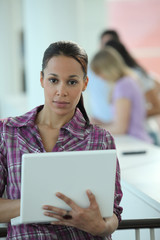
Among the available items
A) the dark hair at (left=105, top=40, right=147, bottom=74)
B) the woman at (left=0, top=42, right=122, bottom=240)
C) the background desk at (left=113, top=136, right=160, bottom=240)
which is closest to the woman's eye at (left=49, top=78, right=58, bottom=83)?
the woman at (left=0, top=42, right=122, bottom=240)

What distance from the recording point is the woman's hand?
115 centimetres

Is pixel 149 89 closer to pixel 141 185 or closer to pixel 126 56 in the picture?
pixel 126 56

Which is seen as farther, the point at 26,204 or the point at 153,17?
the point at 153,17

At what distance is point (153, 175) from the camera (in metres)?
2.10

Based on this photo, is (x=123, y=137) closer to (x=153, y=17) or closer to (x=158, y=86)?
(x=158, y=86)

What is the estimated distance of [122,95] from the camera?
3158 millimetres

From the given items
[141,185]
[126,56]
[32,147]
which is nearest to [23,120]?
[32,147]

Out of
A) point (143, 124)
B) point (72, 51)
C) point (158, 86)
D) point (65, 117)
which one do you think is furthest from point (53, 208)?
point (158, 86)

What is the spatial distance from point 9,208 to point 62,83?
42cm

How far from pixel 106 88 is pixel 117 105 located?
14.9 inches

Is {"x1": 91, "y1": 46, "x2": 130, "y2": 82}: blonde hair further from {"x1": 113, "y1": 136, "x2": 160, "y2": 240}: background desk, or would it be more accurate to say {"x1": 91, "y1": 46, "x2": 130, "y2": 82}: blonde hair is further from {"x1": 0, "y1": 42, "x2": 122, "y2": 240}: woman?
{"x1": 0, "y1": 42, "x2": 122, "y2": 240}: woman

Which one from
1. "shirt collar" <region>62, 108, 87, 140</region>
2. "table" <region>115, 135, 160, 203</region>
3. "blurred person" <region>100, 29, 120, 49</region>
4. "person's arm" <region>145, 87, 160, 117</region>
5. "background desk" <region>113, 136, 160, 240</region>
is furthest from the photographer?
"blurred person" <region>100, 29, 120, 49</region>

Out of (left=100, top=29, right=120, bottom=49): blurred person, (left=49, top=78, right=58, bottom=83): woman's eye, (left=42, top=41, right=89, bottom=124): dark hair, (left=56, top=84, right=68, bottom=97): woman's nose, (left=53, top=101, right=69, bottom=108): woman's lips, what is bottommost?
(left=53, top=101, right=69, bottom=108): woman's lips

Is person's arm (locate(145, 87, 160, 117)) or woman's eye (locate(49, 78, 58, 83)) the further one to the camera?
person's arm (locate(145, 87, 160, 117))
